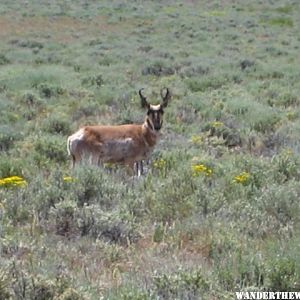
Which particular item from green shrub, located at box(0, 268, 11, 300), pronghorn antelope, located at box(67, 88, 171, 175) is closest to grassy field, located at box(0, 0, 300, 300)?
green shrub, located at box(0, 268, 11, 300)

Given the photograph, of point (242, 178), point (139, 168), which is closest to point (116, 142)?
point (139, 168)

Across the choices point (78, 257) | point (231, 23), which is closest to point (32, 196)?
point (78, 257)

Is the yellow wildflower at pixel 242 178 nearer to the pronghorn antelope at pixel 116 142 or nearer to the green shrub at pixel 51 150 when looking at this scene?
the pronghorn antelope at pixel 116 142

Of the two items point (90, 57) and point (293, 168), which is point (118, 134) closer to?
point (293, 168)

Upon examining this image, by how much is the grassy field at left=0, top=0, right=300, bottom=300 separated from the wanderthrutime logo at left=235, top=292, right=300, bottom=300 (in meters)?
0.07

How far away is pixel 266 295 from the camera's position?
165 inches

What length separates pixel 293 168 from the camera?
324 inches

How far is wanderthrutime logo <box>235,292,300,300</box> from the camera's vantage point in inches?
162

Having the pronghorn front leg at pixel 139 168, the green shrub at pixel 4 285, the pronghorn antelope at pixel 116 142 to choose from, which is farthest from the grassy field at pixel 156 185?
the pronghorn antelope at pixel 116 142

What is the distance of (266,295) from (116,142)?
5248mm

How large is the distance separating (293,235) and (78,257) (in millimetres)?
1876

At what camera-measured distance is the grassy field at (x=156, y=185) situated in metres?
4.49

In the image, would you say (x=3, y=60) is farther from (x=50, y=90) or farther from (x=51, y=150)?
(x=51, y=150)

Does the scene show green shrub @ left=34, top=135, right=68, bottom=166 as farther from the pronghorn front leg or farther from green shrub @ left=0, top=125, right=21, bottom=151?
the pronghorn front leg
